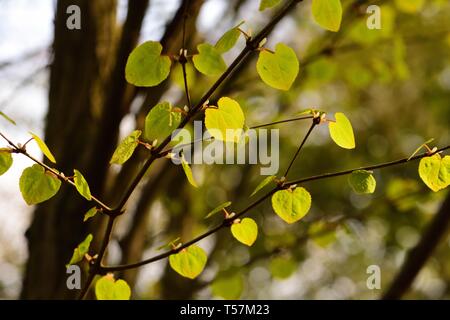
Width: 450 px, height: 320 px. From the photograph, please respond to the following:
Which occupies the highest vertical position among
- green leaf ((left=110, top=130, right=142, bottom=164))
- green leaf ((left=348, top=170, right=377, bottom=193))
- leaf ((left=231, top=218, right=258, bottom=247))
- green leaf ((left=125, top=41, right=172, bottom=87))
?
green leaf ((left=125, top=41, right=172, bottom=87))

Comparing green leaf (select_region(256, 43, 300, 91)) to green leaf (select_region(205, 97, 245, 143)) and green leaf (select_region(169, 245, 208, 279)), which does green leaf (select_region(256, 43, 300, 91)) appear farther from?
green leaf (select_region(169, 245, 208, 279))

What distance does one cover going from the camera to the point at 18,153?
71 cm

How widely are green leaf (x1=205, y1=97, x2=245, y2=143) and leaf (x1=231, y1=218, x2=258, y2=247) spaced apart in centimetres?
15

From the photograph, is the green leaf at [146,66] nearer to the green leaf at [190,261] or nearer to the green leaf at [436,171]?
the green leaf at [190,261]

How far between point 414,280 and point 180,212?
1.15 meters

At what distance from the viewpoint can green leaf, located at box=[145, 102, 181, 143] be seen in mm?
712

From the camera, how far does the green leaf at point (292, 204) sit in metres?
0.75

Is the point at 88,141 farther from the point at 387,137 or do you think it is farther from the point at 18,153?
the point at 387,137

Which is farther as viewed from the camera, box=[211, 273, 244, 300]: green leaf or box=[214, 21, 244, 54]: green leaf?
box=[211, 273, 244, 300]: green leaf

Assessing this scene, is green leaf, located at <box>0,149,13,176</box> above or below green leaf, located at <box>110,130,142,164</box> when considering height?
below

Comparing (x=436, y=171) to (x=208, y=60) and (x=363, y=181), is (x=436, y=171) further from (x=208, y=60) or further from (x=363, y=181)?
(x=208, y=60)

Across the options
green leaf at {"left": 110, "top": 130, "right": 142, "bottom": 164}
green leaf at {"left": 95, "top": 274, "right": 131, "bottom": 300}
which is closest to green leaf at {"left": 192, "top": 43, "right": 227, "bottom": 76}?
green leaf at {"left": 110, "top": 130, "right": 142, "bottom": 164}

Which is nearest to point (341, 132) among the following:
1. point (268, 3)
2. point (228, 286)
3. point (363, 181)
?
point (363, 181)

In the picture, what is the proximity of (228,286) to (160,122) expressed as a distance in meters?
0.73
